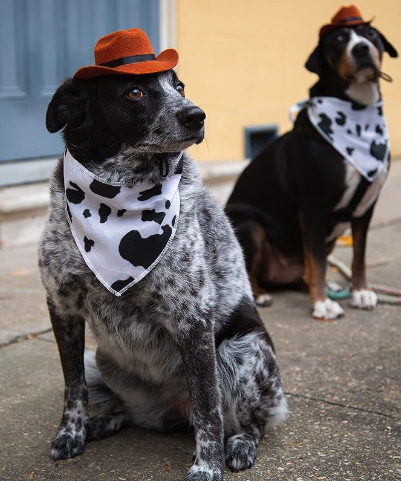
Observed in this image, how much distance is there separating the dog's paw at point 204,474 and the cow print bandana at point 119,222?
2.18 ft

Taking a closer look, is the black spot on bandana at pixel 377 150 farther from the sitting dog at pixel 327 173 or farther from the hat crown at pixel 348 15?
the hat crown at pixel 348 15

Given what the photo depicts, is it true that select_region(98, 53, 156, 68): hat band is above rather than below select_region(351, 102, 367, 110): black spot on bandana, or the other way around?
above

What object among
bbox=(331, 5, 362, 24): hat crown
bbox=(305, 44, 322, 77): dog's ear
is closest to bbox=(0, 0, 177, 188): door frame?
bbox=(305, 44, 322, 77): dog's ear

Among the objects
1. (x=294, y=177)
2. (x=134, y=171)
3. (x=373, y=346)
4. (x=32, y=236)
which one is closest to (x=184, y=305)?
(x=134, y=171)

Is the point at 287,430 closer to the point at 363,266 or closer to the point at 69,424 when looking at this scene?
the point at 69,424

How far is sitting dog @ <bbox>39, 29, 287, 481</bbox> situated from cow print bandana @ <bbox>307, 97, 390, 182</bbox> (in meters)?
2.00

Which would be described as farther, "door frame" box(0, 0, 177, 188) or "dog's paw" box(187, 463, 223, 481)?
"door frame" box(0, 0, 177, 188)

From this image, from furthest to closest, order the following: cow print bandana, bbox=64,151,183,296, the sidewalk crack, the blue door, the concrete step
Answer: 1. the blue door
2. the concrete step
3. the sidewalk crack
4. cow print bandana, bbox=64,151,183,296

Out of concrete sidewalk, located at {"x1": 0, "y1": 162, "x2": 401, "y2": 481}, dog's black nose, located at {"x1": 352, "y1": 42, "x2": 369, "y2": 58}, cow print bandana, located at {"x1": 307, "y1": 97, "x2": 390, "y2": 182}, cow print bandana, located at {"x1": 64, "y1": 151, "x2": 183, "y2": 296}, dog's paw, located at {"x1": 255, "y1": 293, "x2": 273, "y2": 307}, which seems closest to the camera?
cow print bandana, located at {"x1": 64, "y1": 151, "x2": 183, "y2": 296}

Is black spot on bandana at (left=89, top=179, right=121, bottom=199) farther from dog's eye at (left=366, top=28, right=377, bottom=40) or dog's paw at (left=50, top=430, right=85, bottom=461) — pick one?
dog's eye at (left=366, top=28, right=377, bottom=40)

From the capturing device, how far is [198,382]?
2744mm

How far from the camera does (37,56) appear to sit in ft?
20.6

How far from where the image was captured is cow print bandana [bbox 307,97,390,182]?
15.6ft

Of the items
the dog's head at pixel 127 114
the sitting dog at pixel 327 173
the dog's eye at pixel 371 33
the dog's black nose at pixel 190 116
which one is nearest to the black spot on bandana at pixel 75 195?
the dog's head at pixel 127 114
